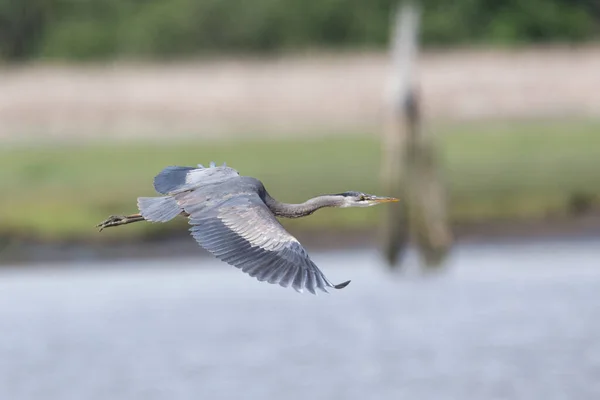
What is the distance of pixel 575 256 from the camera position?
53.1 feet

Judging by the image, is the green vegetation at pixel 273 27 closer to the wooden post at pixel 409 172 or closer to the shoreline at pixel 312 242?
the shoreline at pixel 312 242

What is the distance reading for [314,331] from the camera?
13.7m

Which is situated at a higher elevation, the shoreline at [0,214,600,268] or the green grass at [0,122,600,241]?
the green grass at [0,122,600,241]

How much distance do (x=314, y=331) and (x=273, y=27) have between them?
Result: 601 inches

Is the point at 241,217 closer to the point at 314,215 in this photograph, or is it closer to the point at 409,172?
the point at 409,172

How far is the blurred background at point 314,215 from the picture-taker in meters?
12.4

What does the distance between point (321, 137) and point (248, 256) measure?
47.5ft

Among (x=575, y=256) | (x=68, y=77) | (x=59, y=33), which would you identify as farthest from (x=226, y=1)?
(x=575, y=256)

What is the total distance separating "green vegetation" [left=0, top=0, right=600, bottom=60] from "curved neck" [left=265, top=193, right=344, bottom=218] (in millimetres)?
19750

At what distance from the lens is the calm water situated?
1167cm

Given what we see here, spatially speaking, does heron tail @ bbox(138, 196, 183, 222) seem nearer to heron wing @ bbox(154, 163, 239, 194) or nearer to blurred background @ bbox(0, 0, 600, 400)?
heron wing @ bbox(154, 163, 239, 194)

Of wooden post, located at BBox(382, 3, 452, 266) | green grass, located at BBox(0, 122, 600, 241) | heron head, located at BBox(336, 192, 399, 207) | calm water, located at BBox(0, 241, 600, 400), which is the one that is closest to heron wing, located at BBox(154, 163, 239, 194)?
heron head, located at BBox(336, 192, 399, 207)

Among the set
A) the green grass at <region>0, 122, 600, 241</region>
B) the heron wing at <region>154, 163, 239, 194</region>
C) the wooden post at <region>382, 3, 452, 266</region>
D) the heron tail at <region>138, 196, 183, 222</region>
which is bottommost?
the green grass at <region>0, 122, 600, 241</region>

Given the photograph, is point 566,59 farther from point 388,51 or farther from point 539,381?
point 539,381
